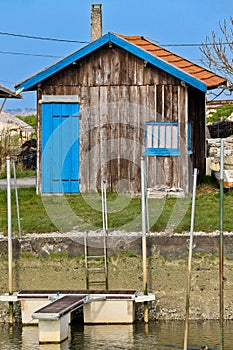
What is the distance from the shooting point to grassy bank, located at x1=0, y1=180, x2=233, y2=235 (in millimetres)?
21141

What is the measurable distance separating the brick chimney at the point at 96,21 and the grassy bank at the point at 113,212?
186 inches

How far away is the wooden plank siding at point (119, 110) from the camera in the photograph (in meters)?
25.2

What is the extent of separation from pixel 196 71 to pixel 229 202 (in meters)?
4.49

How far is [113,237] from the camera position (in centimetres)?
2016

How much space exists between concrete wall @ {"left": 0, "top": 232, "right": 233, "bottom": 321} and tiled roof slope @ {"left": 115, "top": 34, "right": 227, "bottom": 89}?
646cm

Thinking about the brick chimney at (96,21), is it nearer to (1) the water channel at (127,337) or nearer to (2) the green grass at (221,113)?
(1) the water channel at (127,337)

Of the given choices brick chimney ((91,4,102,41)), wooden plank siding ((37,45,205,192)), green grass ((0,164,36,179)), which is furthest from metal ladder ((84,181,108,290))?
green grass ((0,164,36,179))

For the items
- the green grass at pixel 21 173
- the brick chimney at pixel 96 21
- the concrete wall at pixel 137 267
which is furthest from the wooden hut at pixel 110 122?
the green grass at pixel 21 173

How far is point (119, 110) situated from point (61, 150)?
1.72m

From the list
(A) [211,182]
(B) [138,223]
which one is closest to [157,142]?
(A) [211,182]

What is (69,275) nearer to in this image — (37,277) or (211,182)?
(37,277)

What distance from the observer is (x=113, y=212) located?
74.5 ft

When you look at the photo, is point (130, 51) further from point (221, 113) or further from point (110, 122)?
point (221, 113)

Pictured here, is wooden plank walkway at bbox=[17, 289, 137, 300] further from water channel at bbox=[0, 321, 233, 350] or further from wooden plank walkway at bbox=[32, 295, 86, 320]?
water channel at bbox=[0, 321, 233, 350]
